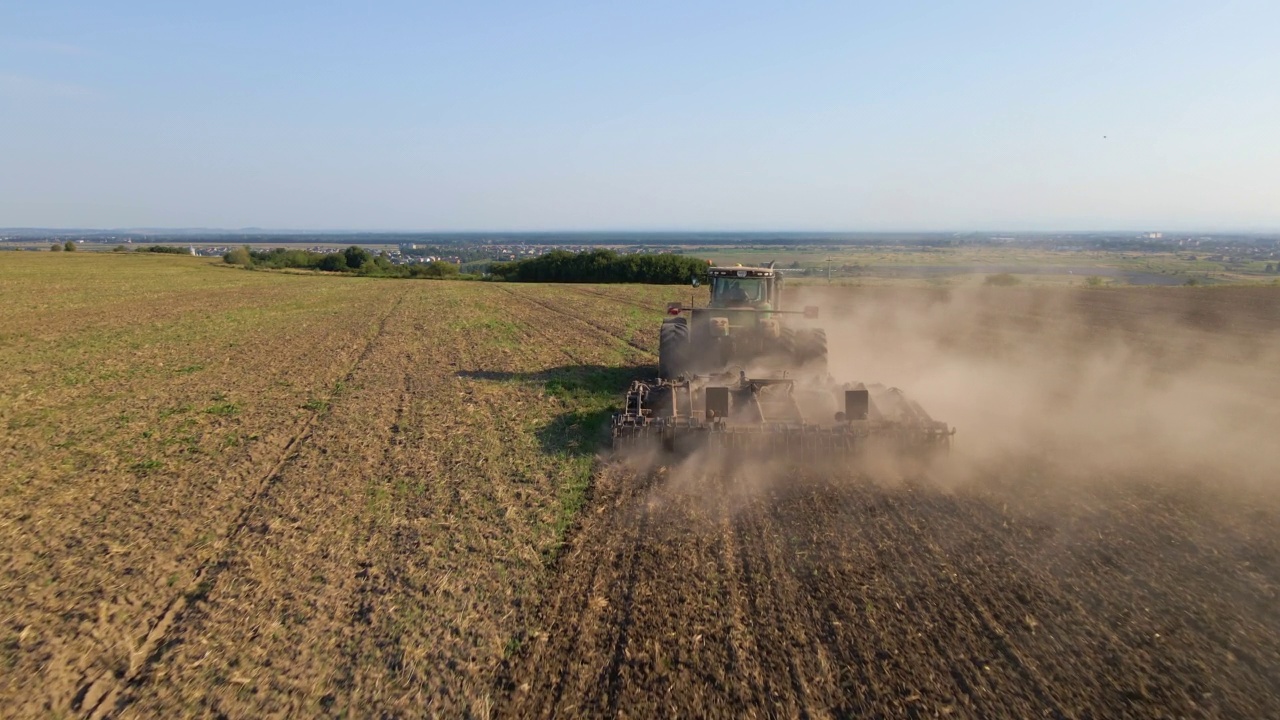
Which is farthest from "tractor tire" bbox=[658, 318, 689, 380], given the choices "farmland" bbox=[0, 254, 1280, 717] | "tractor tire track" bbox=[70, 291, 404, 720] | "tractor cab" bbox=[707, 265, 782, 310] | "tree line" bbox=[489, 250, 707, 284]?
"tree line" bbox=[489, 250, 707, 284]

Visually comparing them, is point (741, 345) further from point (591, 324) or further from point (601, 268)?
point (601, 268)

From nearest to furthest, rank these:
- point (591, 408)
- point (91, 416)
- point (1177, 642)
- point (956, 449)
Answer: point (1177, 642) → point (956, 449) → point (91, 416) → point (591, 408)

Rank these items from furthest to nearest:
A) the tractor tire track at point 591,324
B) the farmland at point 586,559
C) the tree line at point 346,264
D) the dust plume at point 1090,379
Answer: the tree line at point 346,264 → the tractor tire track at point 591,324 → the dust plume at point 1090,379 → the farmland at point 586,559

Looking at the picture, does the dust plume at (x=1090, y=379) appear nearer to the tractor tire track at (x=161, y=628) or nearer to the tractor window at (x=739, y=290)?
the tractor window at (x=739, y=290)

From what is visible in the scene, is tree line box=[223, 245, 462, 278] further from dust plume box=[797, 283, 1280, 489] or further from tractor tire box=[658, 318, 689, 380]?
tractor tire box=[658, 318, 689, 380]

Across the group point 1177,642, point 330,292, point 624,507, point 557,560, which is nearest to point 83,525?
point 557,560

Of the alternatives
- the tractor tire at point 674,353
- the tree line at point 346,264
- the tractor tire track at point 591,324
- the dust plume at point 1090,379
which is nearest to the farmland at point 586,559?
the dust plume at point 1090,379

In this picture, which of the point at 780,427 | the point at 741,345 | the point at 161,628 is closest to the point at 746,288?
the point at 741,345

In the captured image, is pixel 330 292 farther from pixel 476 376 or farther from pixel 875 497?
pixel 875 497
